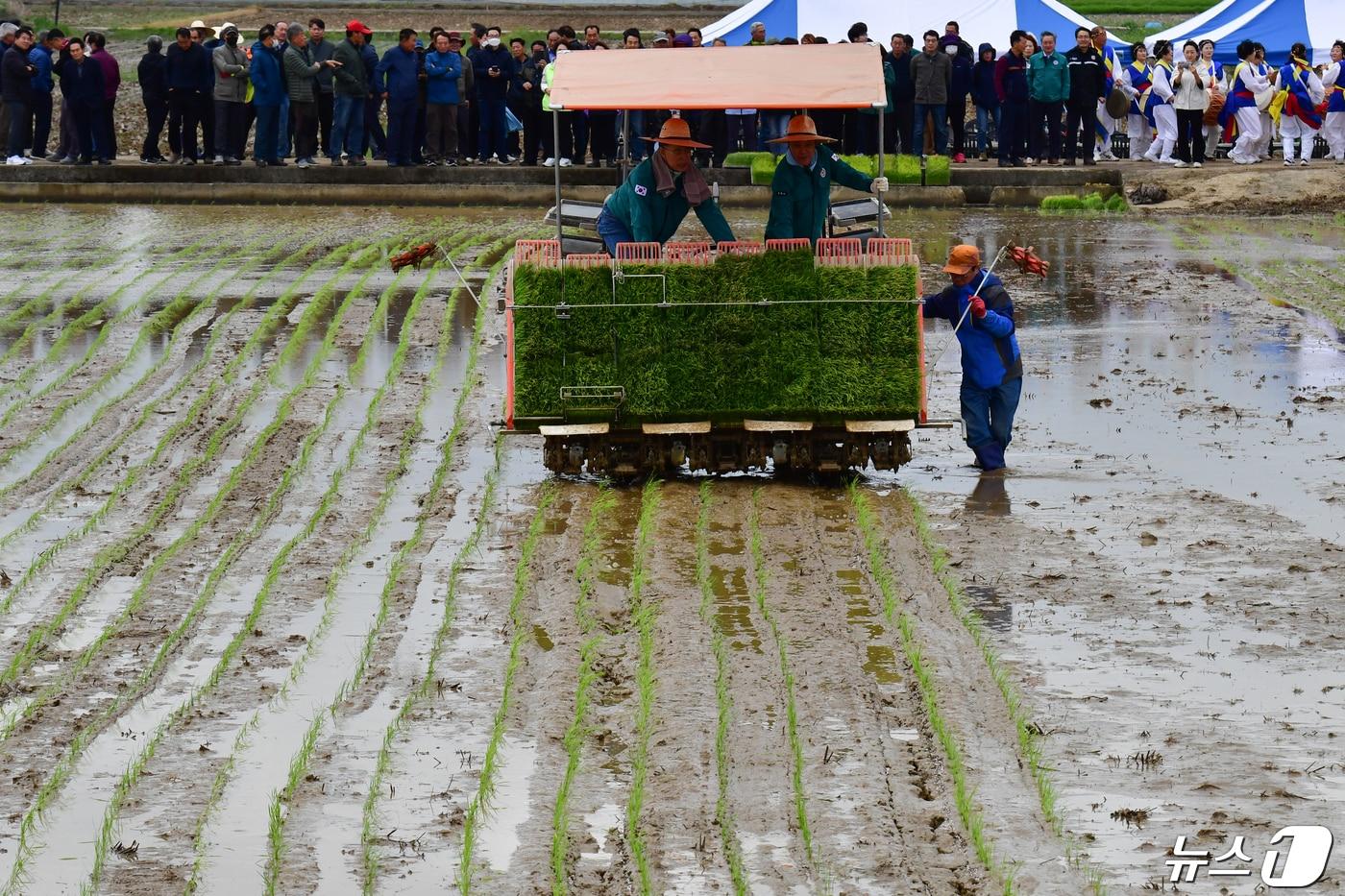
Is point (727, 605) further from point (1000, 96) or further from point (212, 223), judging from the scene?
point (1000, 96)

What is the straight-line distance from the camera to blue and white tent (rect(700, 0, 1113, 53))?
104 feet

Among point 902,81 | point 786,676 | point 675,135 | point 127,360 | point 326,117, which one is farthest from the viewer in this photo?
point 326,117

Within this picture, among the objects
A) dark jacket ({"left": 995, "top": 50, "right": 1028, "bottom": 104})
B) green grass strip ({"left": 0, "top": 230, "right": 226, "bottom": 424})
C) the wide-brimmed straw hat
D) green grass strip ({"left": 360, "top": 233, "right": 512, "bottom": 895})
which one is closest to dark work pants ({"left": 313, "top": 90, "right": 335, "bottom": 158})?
green grass strip ({"left": 0, "top": 230, "right": 226, "bottom": 424})

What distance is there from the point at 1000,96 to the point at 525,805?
22.4m

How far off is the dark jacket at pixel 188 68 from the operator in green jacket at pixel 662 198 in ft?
51.8

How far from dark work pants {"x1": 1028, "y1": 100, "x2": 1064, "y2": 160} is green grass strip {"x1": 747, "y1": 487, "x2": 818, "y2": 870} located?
17929mm

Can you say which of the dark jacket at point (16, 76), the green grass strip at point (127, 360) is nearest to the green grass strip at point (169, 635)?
the green grass strip at point (127, 360)

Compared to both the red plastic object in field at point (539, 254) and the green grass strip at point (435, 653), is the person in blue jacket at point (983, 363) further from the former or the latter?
the green grass strip at point (435, 653)

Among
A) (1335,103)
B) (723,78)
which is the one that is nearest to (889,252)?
(723,78)

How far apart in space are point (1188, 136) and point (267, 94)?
1300cm

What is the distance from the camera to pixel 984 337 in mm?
12555

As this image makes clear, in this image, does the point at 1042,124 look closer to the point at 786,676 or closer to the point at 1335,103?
the point at 1335,103

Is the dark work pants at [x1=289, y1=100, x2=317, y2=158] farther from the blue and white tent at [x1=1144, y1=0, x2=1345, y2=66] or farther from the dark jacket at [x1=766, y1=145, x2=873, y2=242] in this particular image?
the dark jacket at [x1=766, y1=145, x2=873, y2=242]

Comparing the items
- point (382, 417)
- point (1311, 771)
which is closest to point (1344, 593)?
point (1311, 771)
